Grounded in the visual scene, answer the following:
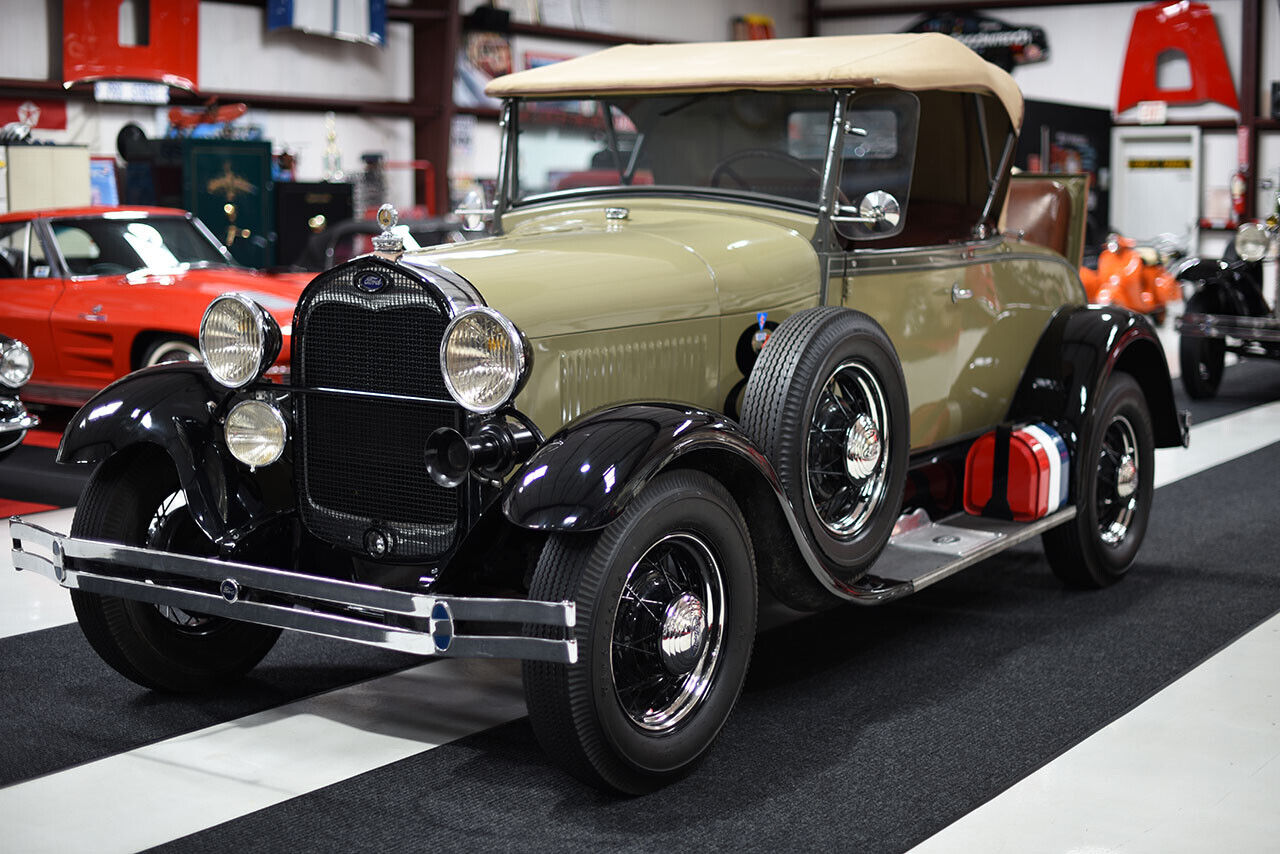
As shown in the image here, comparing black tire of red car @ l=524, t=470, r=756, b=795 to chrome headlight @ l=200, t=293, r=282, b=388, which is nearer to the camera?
black tire of red car @ l=524, t=470, r=756, b=795

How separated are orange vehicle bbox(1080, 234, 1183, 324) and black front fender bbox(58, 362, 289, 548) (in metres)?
10.8

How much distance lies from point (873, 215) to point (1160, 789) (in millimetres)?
1748

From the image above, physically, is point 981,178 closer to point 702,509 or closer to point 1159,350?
point 1159,350

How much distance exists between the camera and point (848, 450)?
151 inches

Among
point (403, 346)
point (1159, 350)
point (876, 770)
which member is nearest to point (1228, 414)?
point (1159, 350)

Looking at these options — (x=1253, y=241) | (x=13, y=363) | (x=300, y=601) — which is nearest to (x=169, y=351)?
(x=13, y=363)

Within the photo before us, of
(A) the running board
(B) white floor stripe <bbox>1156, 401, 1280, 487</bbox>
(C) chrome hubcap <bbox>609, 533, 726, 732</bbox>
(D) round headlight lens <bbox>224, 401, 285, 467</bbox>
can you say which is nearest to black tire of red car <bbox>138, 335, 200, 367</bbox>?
(D) round headlight lens <bbox>224, 401, 285, 467</bbox>

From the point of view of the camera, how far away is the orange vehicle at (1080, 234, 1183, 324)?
515 inches

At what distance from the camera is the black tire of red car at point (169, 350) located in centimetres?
742

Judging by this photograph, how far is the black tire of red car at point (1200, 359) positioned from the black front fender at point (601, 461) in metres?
7.49

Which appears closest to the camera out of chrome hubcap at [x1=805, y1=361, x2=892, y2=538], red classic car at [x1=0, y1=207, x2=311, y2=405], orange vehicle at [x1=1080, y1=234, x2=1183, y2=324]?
chrome hubcap at [x1=805, y1=361, x2=892, y2=538]

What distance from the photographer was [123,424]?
11.7 ft

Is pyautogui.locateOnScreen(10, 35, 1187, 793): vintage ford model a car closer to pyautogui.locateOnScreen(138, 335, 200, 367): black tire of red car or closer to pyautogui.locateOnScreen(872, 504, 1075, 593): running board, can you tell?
pyautogui.locateOnScreen(872, 504, 1075, 593): running board

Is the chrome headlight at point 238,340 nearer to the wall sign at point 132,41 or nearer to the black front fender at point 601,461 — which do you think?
the black front fender at point 601,461
